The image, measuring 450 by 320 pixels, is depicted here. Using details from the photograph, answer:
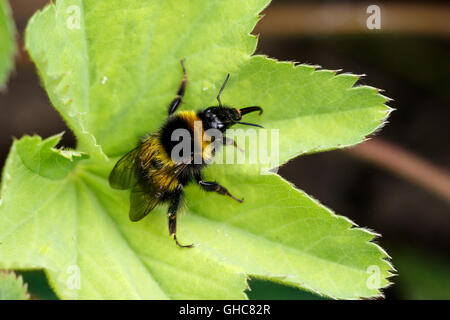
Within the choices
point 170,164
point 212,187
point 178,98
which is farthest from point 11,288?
point 178,98

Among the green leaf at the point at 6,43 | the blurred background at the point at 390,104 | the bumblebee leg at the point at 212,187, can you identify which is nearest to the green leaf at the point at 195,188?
the bumblebee leg at the point at 212,187

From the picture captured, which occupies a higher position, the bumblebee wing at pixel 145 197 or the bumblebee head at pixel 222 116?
the bumblebee head at pixel 222 116

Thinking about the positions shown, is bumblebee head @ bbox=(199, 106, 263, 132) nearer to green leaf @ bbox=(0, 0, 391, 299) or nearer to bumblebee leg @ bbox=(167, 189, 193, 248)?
green leaf @ bbox=(0, 0, 391, 299)

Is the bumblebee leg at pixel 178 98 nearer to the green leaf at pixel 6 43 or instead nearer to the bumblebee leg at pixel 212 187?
the bumblebee leg at pixel 212 187

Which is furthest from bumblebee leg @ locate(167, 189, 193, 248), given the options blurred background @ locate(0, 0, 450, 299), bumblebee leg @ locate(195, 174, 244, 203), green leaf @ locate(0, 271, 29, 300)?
blurred background @ locate(0, 0, 450, 299)
